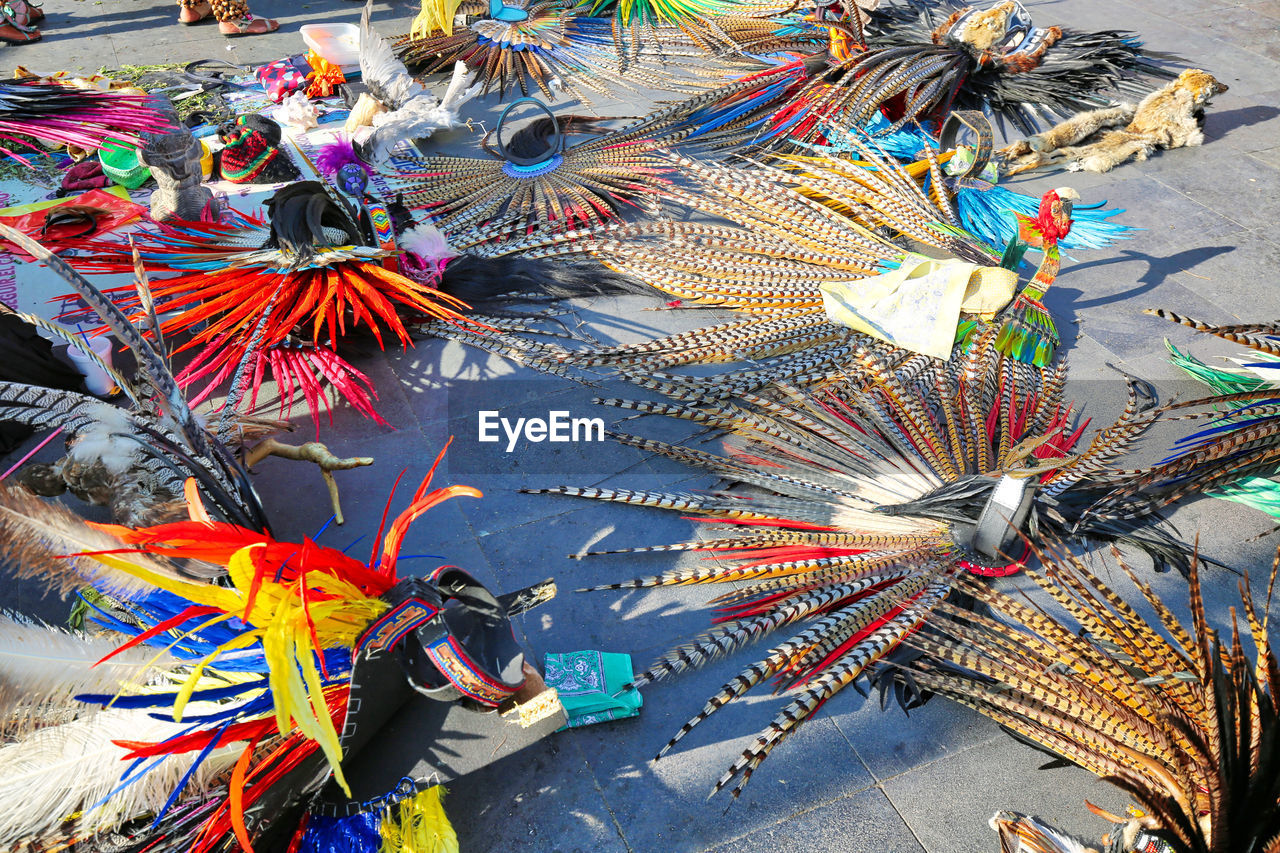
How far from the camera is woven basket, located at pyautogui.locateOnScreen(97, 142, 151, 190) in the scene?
14.6 ft

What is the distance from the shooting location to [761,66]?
224 inches

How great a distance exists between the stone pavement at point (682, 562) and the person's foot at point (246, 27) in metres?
4.10

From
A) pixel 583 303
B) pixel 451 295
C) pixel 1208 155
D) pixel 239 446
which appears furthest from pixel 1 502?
pixel 1208 155

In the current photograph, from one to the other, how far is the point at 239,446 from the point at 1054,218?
316 cm

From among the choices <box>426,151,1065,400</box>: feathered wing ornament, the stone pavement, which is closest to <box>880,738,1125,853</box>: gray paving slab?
the stone pavement

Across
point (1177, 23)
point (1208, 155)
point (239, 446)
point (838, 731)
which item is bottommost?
point (838, 731)

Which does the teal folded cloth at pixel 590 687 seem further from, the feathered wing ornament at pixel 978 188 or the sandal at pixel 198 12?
the sandal at pixel 198 12

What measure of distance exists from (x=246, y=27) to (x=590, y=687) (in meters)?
5.98

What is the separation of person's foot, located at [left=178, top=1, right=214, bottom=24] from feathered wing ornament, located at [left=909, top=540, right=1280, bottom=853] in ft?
22.1

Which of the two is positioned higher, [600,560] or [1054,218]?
[1054,218]

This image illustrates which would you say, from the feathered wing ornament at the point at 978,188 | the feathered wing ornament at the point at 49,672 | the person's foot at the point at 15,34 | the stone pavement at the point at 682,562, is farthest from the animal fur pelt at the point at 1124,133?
the person's foot at the point at 15,34

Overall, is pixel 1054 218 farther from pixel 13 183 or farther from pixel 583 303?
pixel 13 183

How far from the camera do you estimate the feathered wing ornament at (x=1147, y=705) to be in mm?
1761

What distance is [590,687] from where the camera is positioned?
2.39 meters
